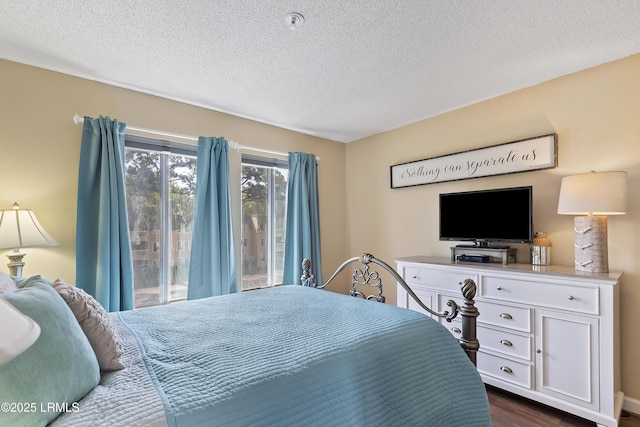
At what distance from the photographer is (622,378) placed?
2180 millimetres

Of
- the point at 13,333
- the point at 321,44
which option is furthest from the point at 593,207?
the point at 13,333

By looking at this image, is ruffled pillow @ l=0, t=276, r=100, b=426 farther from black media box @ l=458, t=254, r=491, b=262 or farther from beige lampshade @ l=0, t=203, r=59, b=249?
black media box @ l=458, t=254, r=491, b=262

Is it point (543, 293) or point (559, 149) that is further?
point (559, 149)

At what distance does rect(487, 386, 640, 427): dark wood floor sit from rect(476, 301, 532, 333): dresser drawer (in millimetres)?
548

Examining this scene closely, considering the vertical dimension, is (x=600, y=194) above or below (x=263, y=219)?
above

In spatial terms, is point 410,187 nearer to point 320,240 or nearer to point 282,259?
point 320,240

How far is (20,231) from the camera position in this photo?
6.27 feet

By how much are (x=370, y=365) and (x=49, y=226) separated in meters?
2.49

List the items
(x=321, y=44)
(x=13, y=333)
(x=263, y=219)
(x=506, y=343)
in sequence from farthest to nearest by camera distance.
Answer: (x=263, y=219) → (x=506, y=343) → (x=321, y=44) → (x=13, y=333)

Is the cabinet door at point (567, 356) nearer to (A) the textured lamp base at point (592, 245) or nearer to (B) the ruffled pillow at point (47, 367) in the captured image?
(A) the textured lamp base at point (592, 245)

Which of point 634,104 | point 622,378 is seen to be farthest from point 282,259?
point 634,104

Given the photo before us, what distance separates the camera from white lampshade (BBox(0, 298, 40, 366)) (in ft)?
1.37

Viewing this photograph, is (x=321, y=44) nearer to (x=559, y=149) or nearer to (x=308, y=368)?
(x=308, y=368)

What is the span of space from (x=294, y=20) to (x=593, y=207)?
7.25 ft
